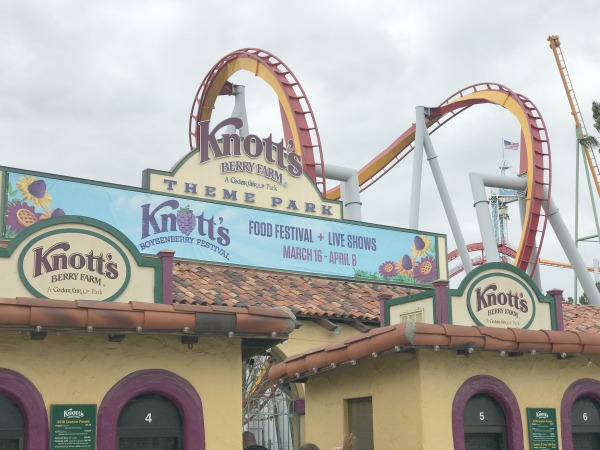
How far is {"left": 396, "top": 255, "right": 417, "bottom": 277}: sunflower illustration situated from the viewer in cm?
2311

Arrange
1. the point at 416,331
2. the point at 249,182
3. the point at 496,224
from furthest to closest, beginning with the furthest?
the point at 496,224
the point at 249,182
the point at 416,331

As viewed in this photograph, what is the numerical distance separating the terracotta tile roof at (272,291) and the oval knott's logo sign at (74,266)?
227 inches

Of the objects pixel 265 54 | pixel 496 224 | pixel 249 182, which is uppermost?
pixel 496 224

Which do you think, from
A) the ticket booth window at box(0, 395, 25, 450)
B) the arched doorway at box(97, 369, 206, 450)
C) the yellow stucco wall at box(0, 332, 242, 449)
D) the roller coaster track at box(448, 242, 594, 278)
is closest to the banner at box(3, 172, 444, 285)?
the yellow stucco wall at box(0, 332, 242, 449)

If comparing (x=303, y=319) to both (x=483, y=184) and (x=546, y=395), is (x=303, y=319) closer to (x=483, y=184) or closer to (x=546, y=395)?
(x=546, y=395)

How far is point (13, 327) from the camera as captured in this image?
9.20 meters

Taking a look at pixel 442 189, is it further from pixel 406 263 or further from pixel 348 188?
pixel 406 263

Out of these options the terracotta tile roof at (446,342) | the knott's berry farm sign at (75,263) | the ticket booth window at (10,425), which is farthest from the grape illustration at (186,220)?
the ticket booth window at (10,425)

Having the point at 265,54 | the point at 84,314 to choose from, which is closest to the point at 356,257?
the point at 265,54

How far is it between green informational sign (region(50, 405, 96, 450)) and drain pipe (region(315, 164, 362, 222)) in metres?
17.7

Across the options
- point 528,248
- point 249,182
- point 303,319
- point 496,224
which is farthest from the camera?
point 496,224

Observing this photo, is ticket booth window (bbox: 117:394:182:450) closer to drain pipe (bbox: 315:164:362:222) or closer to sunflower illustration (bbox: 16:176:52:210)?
sunflower illustration (bbox: 16:176:52:210)

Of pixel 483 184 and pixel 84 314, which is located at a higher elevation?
pixel 483 184

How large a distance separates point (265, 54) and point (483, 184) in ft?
28.5
